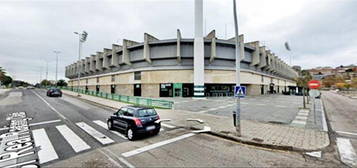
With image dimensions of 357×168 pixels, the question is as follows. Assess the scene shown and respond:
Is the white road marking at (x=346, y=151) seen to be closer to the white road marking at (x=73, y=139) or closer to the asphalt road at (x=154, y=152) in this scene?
the asphalt road at (x=154, y=152)

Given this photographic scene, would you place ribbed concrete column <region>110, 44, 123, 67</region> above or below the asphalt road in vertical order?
above

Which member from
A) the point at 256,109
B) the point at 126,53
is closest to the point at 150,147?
the point at 256,109

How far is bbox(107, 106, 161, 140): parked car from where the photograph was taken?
686cm

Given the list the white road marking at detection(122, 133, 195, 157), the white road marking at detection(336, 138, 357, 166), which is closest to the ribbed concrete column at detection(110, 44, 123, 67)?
the white road marking at detection(122, 133, 195, 157)

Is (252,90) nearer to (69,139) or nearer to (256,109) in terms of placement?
(256,109)

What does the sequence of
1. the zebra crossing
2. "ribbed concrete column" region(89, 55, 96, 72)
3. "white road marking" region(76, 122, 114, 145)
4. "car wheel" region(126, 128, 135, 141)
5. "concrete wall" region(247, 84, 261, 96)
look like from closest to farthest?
the zebra crossing, "white road marking" region(76, 122, 114, 145), "car wheel" region(126, 128, 135, 141), "concrete wall" region(247, 84, 261, 96), "ribbed concrete column" region(89, 55, 96, 72)

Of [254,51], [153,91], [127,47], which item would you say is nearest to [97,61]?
[127,47]

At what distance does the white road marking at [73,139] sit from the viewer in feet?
19.1

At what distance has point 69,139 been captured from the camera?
6.70 meters

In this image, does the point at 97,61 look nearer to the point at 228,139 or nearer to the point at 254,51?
the point at 254,51

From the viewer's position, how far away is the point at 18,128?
27.6ft

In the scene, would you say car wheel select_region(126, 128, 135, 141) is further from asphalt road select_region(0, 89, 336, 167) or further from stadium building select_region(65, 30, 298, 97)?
stadium building select_region(65, 30, 298, 97)

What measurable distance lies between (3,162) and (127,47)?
33.1 meters

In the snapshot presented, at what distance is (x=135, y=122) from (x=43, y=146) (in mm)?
3306
